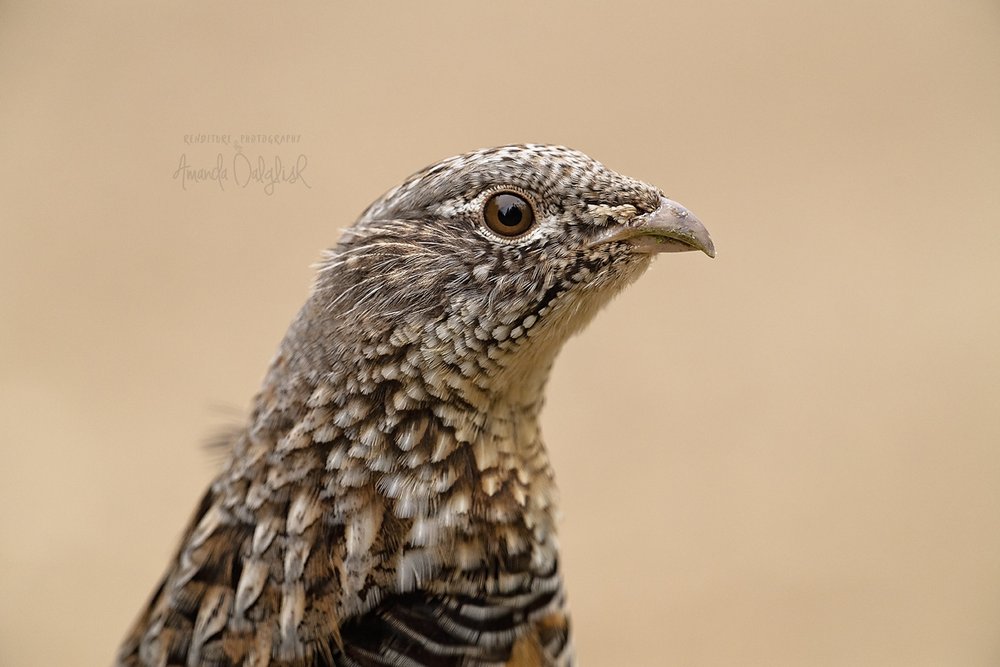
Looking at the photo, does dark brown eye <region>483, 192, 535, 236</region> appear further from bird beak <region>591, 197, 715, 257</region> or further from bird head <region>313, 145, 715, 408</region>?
bird beak <region>591, 197, 715, 257</region>

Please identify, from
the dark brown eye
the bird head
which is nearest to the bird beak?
the bird head

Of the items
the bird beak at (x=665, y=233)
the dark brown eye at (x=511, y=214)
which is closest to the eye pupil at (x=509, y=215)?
the dark brown eye at (x=511, y=214)

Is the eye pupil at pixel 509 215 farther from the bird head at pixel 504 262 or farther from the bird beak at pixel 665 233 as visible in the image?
the bird beak at pixel 665 233

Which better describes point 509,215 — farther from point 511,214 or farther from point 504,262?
point 504,262

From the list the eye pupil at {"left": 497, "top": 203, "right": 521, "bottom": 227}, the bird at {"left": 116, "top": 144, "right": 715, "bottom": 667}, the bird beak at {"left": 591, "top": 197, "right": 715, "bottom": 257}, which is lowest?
the bird at {"left": 116, "top": 144, "right": 715, "bottom": 667}

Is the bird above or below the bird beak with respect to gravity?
below

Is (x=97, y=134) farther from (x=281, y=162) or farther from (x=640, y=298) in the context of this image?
(x=640, y=298)

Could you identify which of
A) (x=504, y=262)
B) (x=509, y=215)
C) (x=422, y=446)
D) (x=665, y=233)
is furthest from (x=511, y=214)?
(x=422, y=446)

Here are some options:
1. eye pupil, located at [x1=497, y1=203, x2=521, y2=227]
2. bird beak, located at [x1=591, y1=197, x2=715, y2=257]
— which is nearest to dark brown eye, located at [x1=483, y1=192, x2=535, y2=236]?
eye pupil, located at [x1=497, y1=203, x2=521, y2=227]
